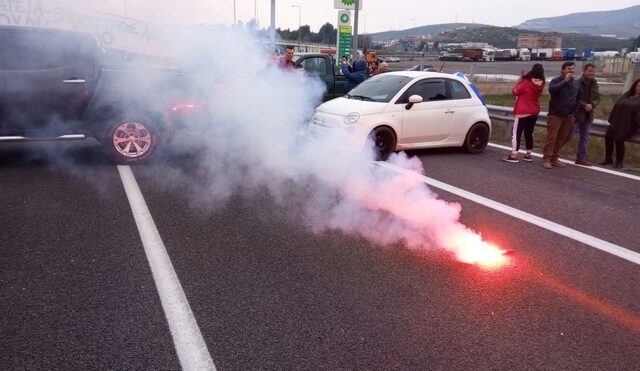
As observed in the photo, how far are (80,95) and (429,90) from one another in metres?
5.74

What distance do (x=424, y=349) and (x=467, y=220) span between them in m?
2.68

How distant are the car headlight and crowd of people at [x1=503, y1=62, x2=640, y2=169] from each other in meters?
2.89

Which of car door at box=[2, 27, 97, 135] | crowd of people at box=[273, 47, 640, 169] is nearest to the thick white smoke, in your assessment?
car door at box=[2, 27, 97, 135]

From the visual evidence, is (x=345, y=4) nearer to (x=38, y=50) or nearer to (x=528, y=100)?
(x=528, y=100)

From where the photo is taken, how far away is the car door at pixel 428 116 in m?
8.62

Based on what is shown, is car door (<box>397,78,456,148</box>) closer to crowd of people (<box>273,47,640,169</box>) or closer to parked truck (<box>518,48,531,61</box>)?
crowd of people (<box>273,47,640,169</box>)

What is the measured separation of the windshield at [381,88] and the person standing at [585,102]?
2.90m

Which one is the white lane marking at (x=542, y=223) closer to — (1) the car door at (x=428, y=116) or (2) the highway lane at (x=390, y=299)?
(2) the highway lane at (x=390, y=299)

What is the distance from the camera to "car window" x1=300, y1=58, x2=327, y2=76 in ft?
39.3

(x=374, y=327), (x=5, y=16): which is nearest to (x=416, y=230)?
(x=374, y=327)

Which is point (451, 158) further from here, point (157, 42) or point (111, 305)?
point (111, 305)

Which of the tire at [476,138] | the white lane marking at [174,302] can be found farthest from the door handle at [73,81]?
the tire at [476,138]

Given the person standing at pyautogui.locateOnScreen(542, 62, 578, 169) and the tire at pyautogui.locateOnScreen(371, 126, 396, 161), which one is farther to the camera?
the tire at pyautogui.locateOnScreen(371, 126, 396, 161)

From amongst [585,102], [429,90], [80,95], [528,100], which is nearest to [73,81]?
[80,95]
